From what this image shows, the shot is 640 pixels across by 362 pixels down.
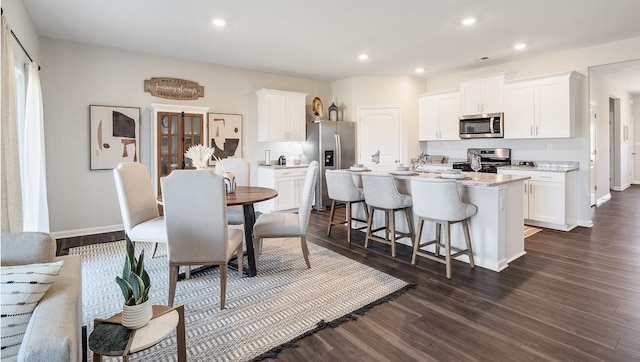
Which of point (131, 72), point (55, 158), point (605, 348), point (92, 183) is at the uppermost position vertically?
point (131, 72)

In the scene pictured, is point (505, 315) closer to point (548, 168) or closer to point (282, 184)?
point (548, 168)

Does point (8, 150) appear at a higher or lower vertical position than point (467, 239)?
higher

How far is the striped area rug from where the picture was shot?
2076 mm

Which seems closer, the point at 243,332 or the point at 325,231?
the point at 243,332

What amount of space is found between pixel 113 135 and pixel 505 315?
5.21 metres

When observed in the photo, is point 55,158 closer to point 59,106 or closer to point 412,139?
point 59,106

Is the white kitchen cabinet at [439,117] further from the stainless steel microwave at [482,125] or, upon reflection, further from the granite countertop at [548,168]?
the granite countertop at [548,168]

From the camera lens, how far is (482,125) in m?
5.75

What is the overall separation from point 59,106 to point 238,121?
254cm

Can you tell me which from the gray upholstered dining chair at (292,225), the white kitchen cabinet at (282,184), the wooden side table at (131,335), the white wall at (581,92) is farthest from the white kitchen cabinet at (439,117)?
the wooden side table at (131,335)

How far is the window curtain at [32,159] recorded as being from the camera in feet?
10.7

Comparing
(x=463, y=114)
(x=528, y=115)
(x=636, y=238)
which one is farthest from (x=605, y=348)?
(x=463, y=114)

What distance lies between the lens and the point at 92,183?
15.7 feet

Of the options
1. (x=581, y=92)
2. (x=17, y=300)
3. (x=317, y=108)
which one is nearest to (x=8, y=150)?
(x=17, y=300)
